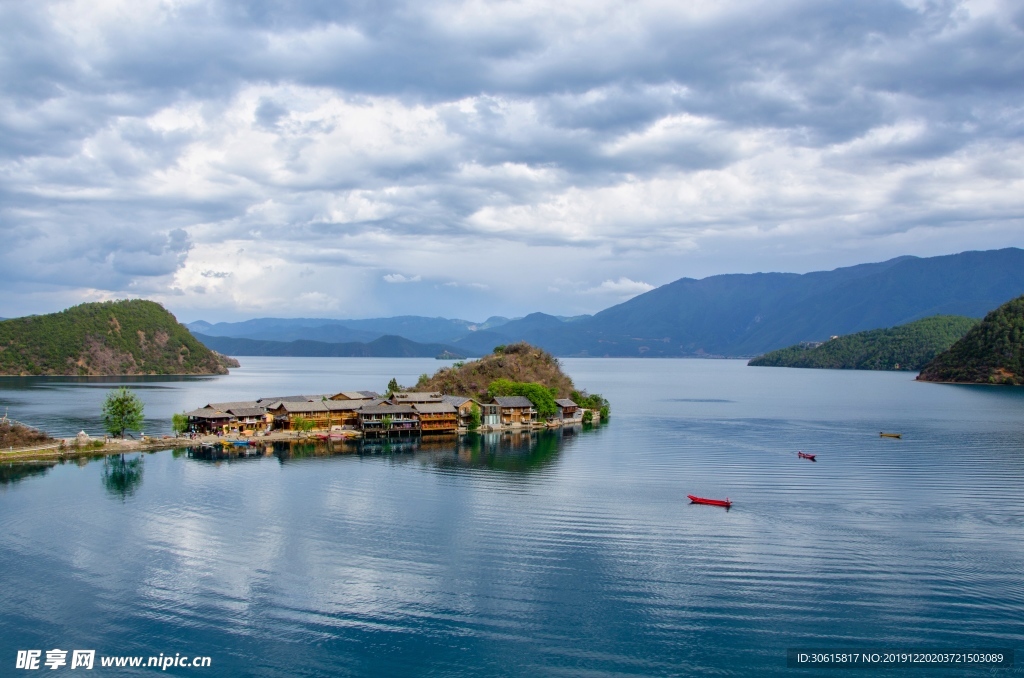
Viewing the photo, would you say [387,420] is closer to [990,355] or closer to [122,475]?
[122,475]

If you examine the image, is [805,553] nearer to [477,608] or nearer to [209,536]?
[477,608]

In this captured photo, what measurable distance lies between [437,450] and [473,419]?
40.7 ft

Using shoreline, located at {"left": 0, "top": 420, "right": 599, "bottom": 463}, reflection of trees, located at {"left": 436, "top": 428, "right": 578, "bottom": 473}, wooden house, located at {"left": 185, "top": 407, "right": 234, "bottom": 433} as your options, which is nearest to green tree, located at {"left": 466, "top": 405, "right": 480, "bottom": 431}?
reflection of trees, located at {"left": 436, "top": 428, "right": 578, "bottom": 473}

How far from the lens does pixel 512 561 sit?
24.6m

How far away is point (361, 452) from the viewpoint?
5181 cm

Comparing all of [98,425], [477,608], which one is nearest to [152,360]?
[98,425]

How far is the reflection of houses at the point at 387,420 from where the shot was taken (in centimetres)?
6147

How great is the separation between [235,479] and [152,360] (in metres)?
138

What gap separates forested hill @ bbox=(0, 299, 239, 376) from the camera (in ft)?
483

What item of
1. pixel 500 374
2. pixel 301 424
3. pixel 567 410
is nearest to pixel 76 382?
pixel 301 424

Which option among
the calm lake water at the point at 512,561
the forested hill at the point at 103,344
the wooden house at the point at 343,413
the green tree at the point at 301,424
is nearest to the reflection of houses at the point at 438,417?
the wooden house at the point at 343,413

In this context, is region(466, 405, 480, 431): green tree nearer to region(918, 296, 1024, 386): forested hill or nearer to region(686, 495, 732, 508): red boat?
region(686, 495, 732, 508): red boat

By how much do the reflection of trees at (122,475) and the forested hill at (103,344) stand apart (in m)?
120

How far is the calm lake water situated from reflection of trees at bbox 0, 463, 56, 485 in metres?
0.41
